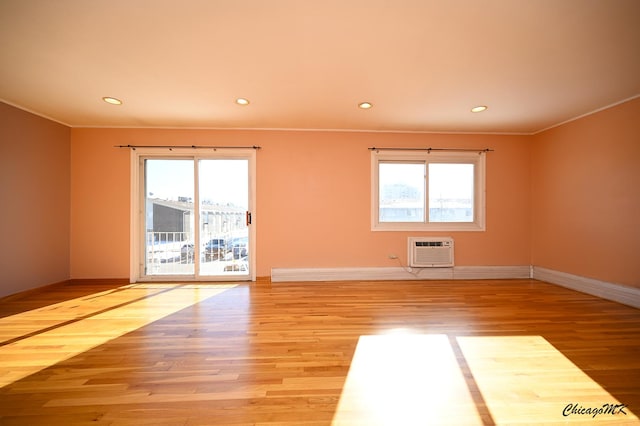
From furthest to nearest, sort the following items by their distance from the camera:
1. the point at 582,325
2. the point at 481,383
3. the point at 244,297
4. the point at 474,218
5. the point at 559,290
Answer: the point at 474,218 < the point at 559,290 < the point at 244,297 < the point at 582,325 < the point at 481,383

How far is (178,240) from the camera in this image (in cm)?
400

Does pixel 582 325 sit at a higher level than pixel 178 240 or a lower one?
lower

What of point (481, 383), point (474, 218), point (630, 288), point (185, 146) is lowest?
point (481, 383)

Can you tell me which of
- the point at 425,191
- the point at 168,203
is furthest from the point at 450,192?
the point at 168,203

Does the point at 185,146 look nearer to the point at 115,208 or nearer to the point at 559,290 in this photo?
the point at 115,208

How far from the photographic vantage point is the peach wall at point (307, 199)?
382 centimetres

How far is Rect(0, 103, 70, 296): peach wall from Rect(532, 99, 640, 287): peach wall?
7.39 m

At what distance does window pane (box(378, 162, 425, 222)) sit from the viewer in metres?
4.15

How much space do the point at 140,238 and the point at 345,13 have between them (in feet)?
13.5

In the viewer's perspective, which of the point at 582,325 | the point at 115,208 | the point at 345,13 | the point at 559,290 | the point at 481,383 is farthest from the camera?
the point at 115,208

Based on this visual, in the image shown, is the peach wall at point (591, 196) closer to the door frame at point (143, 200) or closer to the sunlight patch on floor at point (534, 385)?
the sunlight patch on floor at point (534, 385)

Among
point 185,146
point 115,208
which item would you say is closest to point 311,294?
point 185,146

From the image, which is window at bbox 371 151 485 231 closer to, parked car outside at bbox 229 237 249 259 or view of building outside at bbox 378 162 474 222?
view of building outside at bbox 378 162 474 222

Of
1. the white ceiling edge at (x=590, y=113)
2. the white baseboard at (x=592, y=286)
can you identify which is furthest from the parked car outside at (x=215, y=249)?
the white ceiling edge at (x=590, y=113)
